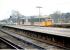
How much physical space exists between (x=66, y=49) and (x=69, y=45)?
2.43 feet

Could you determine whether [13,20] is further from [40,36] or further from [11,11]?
[40,36]

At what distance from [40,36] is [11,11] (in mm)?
103877

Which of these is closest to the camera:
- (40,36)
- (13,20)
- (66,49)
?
(66,49)

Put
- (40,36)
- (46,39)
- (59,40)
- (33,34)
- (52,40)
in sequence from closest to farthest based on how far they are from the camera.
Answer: (59,40) < (52,40) < (46,39) < (40,36) < (33,34)

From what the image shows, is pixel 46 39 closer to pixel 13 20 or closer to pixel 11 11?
pixel 13 20

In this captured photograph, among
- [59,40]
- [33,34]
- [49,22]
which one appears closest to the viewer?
[59,40]

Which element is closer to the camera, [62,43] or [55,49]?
[55,49]

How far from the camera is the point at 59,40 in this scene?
1505cm

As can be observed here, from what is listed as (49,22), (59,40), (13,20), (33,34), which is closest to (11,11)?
(13,20)

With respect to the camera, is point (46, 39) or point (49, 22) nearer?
point (46, 39)

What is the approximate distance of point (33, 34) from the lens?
2322 cm

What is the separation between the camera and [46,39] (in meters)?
18.3

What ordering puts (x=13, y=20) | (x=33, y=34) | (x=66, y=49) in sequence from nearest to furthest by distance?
(x=66, y=49) → (x=33, y=34) → (x=13, y=20)

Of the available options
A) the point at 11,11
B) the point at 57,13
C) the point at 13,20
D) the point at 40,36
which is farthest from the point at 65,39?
the point at 11,11
